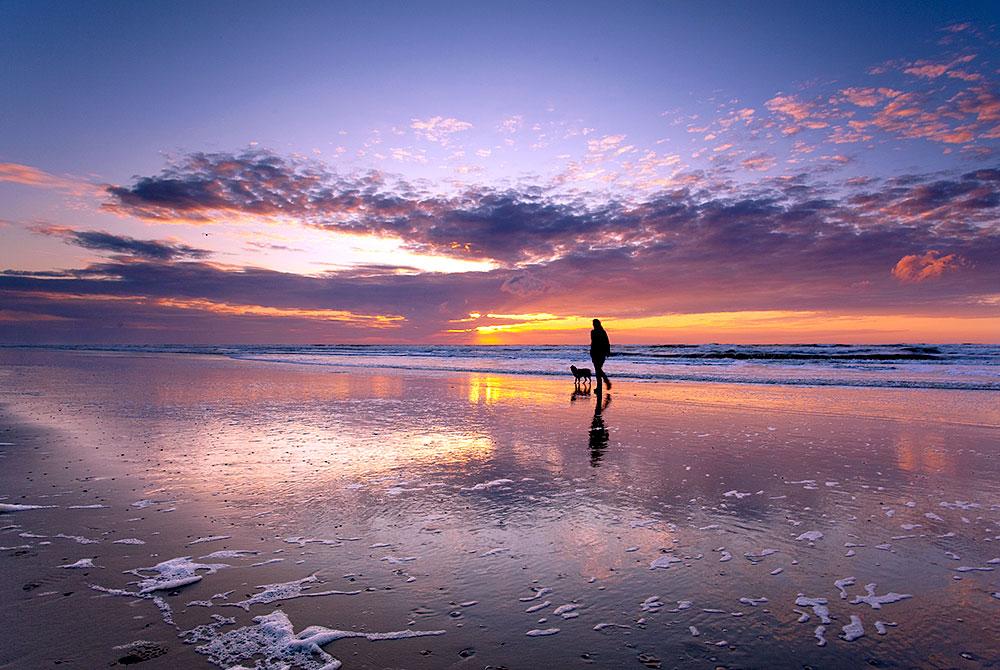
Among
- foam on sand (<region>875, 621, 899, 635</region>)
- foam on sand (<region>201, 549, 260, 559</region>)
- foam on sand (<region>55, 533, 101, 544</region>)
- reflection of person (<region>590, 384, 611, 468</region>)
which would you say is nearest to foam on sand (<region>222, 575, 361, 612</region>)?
foam on sand (<region>201, 549, 260, 559</region>)

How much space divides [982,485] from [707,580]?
5.37 meters

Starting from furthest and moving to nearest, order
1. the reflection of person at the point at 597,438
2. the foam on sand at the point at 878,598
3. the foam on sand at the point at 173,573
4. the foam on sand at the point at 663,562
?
1. the reflection of person at the point at 597,438
2. the foam on sand at the point at 663,562
3. the foam on sand at the point at 173,573
4. the foam on sand at the point at 878,598

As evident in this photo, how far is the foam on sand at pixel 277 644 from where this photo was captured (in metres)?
3.15

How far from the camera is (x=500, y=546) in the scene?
4945mm

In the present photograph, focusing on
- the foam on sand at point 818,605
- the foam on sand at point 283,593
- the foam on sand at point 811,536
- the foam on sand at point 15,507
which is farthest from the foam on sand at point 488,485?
the foam on sand at point 15,507

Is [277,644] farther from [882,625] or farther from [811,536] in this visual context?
[811,536]

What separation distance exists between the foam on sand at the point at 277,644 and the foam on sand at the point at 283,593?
9.3 inches

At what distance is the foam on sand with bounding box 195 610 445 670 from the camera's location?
315 cm

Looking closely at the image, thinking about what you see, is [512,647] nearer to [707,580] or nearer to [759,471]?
[707,580]

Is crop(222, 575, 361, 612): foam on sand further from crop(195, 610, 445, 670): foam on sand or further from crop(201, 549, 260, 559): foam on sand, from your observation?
crop(201, 549, 260, 559): foam on sand

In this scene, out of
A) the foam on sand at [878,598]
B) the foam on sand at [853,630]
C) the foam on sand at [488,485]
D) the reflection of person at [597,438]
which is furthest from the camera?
the reflection of person at [597,438]

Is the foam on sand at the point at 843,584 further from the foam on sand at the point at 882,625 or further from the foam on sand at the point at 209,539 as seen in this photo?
the foam on sand at the point at 209,539

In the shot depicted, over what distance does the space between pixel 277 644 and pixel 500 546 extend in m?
2.11

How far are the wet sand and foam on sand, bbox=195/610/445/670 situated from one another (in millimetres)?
18
